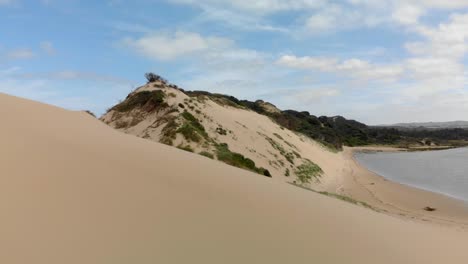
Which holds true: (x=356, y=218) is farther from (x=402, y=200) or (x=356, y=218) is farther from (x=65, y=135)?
(x=402, y=200)

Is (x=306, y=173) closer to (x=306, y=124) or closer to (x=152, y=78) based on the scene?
(x=152, y=78)

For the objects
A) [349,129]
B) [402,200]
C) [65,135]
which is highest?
[349,129]

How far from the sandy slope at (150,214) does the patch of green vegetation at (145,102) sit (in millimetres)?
22543

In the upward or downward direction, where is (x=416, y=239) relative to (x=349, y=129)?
downward

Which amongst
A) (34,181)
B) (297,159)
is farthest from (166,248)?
(297,159)

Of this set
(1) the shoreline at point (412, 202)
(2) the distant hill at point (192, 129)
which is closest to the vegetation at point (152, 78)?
(2) the distant hill at point (192, 129)

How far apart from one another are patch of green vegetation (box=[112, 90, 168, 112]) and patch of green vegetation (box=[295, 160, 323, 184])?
10.9 m

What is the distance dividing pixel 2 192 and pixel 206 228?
1.83 meters

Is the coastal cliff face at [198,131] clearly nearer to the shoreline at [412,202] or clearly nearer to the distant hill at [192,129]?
the distant hill at [192,129]

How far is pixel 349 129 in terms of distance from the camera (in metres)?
134

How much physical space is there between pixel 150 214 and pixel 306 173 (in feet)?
91.4

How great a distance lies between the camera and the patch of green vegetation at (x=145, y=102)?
94.6ft

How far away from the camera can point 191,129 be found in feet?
83.5

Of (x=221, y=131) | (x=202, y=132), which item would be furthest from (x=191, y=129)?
(x=221, y=131)
